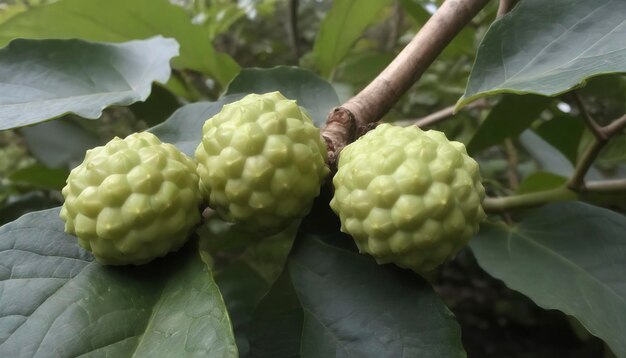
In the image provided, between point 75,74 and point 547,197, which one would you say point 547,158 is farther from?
point 75,74

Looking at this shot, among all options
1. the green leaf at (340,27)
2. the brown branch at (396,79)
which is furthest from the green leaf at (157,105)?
the brown branch at (396,79)

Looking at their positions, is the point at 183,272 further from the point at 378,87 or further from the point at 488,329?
the point at 488,329

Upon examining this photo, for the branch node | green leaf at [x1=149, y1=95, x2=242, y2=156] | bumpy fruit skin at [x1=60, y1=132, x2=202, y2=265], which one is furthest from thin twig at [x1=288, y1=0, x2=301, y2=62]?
bumpy fruit skin at [x1=60, y1=132, x2=202, y2=265]

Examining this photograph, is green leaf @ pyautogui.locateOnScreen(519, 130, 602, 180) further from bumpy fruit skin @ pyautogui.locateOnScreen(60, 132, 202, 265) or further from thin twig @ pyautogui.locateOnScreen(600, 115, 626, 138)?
bumpy fruit skin @ pyautogui.locateOnScreen(60, 132, 202, 265)

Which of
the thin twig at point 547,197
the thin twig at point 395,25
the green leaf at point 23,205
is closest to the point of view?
the thin twig at point 547,197

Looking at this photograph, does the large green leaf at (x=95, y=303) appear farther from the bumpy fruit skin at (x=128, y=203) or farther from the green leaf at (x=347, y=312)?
the green leaf at (x=347, y=312)

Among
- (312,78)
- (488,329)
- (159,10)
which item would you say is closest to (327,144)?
(312,78)
